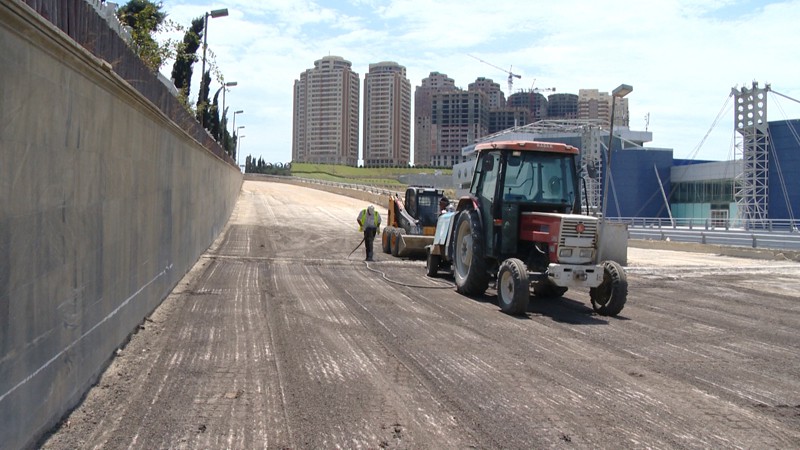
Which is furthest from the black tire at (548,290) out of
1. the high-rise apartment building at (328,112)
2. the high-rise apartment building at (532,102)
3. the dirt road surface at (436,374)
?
the high-rise apartment building at (328,112)

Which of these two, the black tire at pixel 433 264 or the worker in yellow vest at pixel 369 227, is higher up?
the worker in yellow vest at pixel 369 227

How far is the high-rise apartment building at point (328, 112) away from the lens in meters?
148

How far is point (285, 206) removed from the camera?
4744cm

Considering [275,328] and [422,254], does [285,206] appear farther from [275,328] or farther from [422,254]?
[275,328]

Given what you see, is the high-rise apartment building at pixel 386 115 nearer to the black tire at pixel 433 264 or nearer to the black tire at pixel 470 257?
the black tire at pixel 433 264

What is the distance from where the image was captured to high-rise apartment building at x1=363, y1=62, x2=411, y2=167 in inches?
6053

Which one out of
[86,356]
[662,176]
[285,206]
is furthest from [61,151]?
[662,176]

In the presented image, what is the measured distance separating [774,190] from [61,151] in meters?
50.8

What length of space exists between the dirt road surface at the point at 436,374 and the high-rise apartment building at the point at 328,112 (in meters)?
138

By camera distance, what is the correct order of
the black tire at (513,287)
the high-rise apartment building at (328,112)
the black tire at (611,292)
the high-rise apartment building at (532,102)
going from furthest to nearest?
the high-rise apartment building at (328,112), the high-rise apartment building at (532,102), the black tire at (611,292), the black tire at (513,287)

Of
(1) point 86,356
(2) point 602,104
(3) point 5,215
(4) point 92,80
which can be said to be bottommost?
(1) point 86,356

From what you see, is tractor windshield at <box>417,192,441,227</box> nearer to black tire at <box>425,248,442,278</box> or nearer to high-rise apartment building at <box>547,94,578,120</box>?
black tire at <box>425,248,442,278</box>

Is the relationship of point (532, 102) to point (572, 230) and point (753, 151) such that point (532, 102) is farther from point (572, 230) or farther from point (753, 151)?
point (572, 230)

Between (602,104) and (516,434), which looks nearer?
(516,434)
